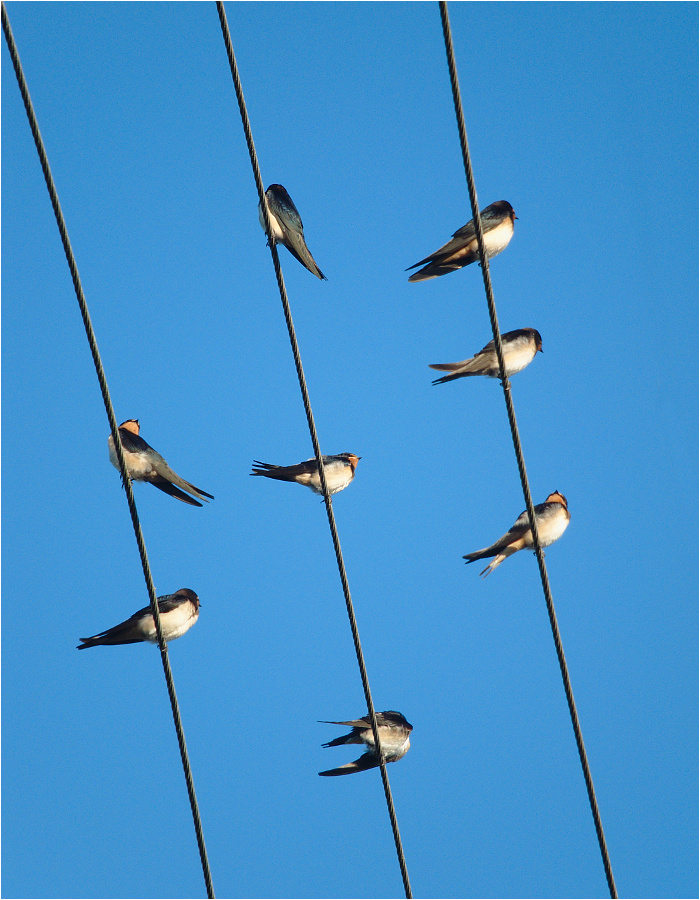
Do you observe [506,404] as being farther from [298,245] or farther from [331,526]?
[298,245]

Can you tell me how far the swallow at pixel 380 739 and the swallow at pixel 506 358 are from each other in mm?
2873

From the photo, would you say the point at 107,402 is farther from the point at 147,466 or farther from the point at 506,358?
the point at 506,358

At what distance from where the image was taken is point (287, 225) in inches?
332

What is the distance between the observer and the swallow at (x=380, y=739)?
7.81 metres

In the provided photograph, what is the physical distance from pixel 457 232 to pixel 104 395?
4.33 meters

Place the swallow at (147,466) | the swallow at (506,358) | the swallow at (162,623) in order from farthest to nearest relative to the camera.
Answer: the swallow at (506,358) → the swallow at (147,466) → the swallow at (162,623)

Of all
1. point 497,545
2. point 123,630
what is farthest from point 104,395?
point 497,545

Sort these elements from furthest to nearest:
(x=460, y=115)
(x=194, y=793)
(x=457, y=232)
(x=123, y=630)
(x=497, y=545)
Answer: (x=457, y=232) → (x=497, y=545) → (x=123, y=630) → (x=194, y=793) → (x=460, y=115)

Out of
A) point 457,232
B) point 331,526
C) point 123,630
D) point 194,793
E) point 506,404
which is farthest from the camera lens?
point 457,232

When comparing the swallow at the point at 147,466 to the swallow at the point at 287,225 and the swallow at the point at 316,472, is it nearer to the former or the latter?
the swallow at the point at 316,472

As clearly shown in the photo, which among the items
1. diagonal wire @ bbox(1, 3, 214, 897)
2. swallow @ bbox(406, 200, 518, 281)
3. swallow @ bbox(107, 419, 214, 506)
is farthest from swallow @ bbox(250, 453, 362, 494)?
diagonal wire @ bbox(1, 3, 214, 897)

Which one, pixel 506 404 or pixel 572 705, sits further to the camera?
pixel 506 404

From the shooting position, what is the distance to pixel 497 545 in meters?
7.25

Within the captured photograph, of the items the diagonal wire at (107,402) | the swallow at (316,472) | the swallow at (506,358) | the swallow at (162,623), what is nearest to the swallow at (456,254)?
the swallow at (506,358)
